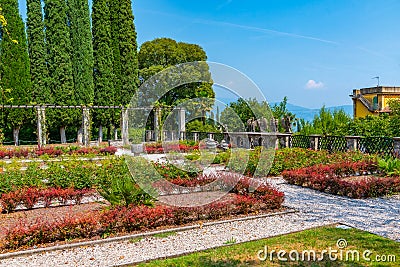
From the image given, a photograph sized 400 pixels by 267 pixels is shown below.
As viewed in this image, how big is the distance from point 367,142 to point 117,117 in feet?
57.8

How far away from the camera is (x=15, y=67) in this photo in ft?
74.2

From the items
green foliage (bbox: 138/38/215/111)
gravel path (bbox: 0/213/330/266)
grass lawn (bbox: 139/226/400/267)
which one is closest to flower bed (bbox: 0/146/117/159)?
gravel path (bbox: 0/213/330/266)

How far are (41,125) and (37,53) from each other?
20.1ft

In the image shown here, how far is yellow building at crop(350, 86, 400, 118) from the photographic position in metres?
32.2

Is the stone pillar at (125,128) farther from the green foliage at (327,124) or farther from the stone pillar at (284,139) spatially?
the green foliage at (327,124)

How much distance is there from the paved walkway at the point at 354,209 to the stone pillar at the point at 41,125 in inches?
603

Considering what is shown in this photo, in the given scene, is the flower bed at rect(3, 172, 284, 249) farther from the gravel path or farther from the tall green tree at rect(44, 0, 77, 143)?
the tall green tree at rect(44, 0, 77, 143)

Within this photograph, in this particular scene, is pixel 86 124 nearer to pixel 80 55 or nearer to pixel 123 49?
pixel 80 55

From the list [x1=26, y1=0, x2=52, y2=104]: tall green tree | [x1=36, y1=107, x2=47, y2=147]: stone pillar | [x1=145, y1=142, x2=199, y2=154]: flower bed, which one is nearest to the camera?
[x1=145, y1=142, x2=199, y2=154]: flower bed

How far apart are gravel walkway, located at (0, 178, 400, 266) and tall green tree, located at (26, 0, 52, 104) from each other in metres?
20.0

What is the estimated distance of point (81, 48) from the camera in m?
25.9

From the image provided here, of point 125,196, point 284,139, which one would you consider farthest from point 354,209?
point 284,139

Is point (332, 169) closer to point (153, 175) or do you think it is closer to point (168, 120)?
point (153, 175)

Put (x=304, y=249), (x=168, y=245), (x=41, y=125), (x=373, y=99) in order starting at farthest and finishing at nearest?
1. (x=373, y=99)
2. (x=41, y=125)
3. (x=168, y=245)
4. (x=304, y=249)
